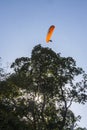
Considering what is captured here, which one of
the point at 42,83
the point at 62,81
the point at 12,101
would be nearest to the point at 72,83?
the point at 62,81

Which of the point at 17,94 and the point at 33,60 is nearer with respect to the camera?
the point at 33,60

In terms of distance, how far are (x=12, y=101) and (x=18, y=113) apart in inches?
71.5

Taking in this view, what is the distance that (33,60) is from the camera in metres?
31.7

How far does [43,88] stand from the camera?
32625 millimetres

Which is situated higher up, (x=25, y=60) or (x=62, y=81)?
(x=25, y=60)

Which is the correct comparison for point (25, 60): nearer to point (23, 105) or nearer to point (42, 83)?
point (42, 83)

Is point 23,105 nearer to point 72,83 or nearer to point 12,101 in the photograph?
point 12,101

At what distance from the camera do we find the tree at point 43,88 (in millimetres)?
31812

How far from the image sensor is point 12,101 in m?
34.2

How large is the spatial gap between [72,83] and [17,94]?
752 cm

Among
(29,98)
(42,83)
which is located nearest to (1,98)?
(29,98)

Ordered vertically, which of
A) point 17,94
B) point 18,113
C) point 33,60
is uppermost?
point 33,60

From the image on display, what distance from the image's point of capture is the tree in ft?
104

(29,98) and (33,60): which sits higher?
(33,60)
